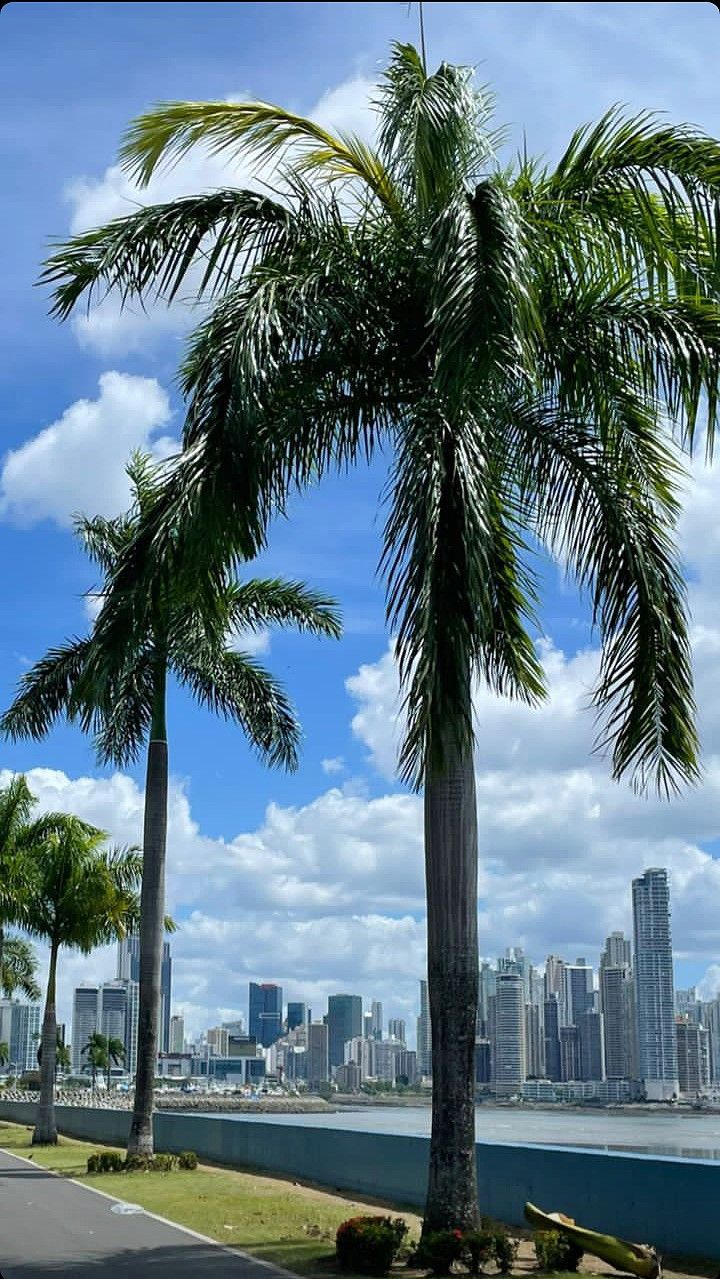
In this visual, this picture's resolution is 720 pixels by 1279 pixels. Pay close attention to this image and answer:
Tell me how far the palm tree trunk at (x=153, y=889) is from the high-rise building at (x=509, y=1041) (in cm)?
4945

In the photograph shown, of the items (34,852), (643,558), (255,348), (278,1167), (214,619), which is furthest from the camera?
(34,852)

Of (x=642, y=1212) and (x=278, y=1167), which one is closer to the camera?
(x=642, y=1212)

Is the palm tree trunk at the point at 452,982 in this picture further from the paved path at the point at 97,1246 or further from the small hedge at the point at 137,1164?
the small hedge at the point at 137,1164

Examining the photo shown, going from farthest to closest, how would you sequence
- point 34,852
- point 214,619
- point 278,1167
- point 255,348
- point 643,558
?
point 34,852 → point 278,1167 → point 214,619 → point 643,558 → point 255,348

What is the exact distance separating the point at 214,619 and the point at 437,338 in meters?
3.88

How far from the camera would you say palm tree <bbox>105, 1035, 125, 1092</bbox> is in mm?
157250

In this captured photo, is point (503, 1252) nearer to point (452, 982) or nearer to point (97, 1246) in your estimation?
point (452, 982)

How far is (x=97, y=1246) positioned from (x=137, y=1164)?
10.9 meters

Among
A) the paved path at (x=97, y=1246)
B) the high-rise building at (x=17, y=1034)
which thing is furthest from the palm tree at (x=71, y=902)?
the high-rise building at (x=17, y=1034)

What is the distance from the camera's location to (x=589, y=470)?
15.5 metres

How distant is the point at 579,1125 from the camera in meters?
54.1

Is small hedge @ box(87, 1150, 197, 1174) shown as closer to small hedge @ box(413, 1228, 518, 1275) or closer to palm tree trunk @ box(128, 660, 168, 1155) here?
palm tree trunk @ box(128, 660, 168, 1155)

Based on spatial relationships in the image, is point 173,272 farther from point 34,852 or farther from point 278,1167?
point 34,852

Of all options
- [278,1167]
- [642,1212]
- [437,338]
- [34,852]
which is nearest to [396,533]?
[437,338]
